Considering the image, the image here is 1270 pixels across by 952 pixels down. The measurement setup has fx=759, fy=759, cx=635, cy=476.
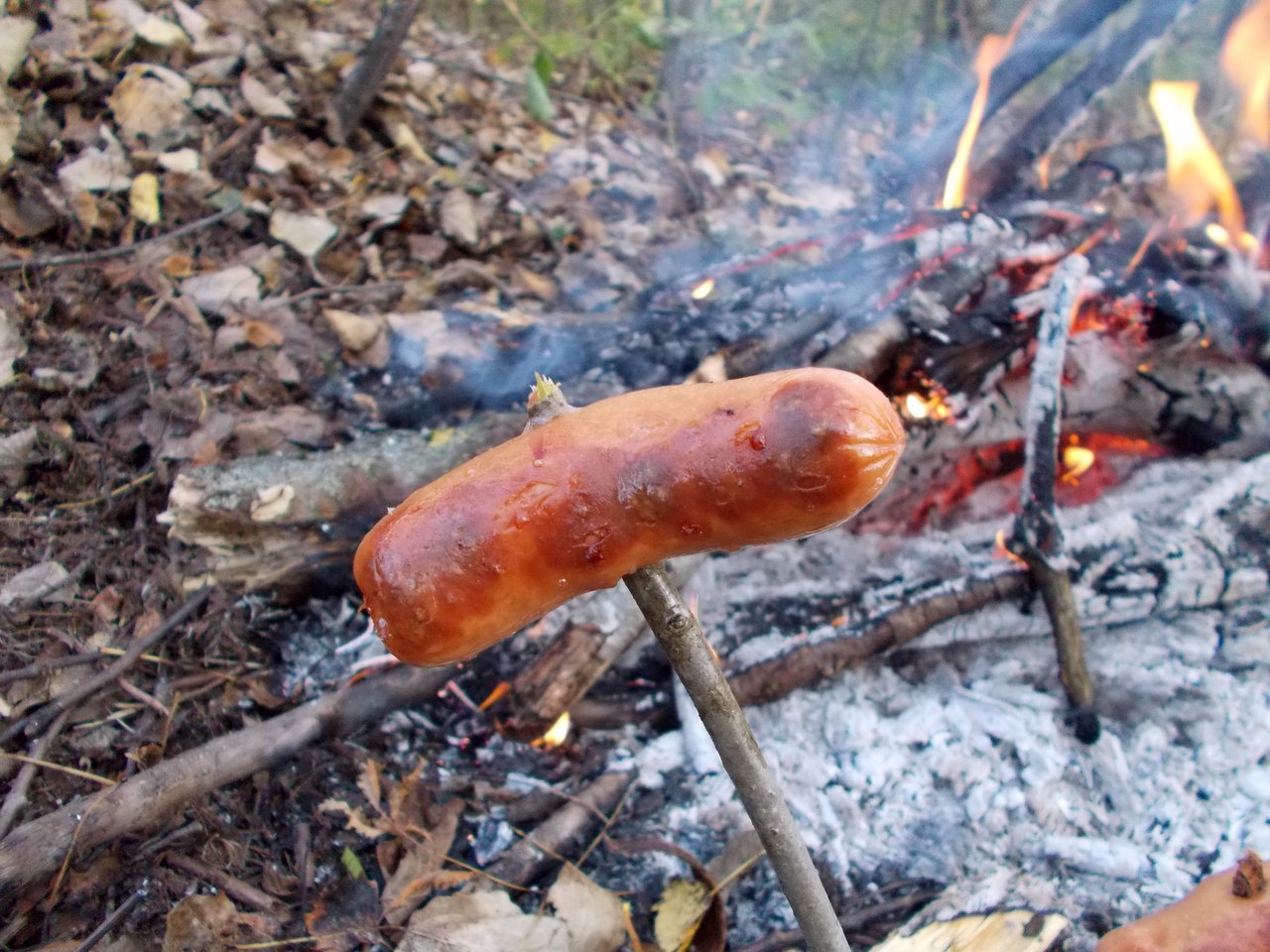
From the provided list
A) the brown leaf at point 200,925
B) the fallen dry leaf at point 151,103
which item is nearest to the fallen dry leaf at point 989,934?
the brown leaf at point 200,925

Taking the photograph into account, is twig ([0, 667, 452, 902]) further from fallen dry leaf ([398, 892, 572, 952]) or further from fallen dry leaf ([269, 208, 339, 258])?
fallen dry leaf ([269, 208, 339, 258])

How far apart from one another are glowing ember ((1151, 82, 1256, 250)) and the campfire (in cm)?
17

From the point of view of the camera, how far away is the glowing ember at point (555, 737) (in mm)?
2496

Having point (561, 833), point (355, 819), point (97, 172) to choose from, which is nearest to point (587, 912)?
point (561, 833)

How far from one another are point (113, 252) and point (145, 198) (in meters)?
0.46

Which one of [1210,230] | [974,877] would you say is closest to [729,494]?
[974,877]

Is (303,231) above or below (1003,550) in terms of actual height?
above

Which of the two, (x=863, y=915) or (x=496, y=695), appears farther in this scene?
(x=496, y=695)

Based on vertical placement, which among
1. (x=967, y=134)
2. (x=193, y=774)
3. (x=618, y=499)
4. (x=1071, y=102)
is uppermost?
(x=1071, y=102)

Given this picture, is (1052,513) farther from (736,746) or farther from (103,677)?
(103,677)

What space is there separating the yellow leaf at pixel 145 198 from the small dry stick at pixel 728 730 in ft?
9.97

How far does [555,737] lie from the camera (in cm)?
251

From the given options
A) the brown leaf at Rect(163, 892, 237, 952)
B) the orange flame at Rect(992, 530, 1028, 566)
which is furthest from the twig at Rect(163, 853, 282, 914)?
the orange flame at Rect(992, 530, 1028, 566)

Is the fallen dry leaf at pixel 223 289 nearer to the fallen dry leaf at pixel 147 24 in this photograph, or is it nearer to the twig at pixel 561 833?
the fallen dry leaf at pixel 147 24
